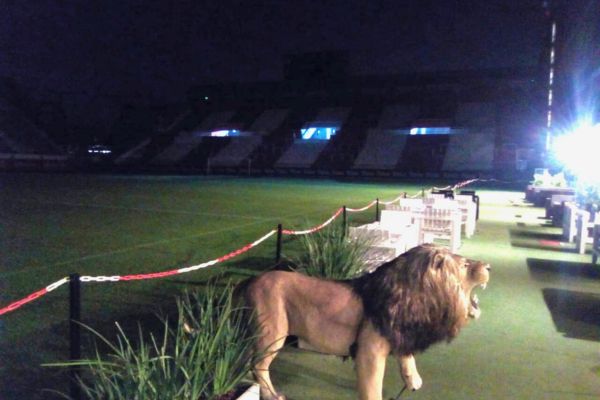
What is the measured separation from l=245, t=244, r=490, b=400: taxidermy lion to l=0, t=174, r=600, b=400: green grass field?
84 centimetres

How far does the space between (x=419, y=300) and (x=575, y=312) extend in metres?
4.48

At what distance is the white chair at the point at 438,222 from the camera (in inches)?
396

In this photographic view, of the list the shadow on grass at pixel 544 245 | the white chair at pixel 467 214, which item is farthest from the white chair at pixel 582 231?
the white chair at pixel 467 214

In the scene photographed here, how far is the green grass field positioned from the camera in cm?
437

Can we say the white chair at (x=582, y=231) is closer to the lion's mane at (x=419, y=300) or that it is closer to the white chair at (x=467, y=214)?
the white chair at (x=467, y=214)

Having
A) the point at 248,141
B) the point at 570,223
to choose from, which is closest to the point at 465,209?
the point at 570,223

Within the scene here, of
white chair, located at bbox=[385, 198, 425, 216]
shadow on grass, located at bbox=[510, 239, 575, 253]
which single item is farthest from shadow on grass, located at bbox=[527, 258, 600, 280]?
white chair, located at bbox=[385, 198, 425, 216]

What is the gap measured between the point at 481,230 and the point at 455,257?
11089 mm

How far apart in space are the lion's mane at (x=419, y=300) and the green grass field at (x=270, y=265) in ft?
3.91

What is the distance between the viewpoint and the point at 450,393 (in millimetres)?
4141

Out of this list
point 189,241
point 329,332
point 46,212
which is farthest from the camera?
point 46,212

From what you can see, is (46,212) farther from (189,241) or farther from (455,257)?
(455,257)

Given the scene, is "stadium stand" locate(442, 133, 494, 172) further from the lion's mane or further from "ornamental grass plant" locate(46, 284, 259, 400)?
"ornamental grass plant" locate(46, 284, 259, 400)

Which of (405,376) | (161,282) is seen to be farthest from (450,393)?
(161,282)
